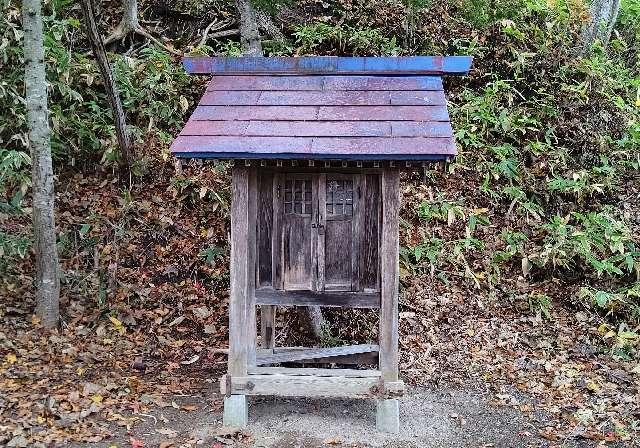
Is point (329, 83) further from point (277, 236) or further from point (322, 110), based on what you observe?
point (277, 236)

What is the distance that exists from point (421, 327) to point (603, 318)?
2.73 metres

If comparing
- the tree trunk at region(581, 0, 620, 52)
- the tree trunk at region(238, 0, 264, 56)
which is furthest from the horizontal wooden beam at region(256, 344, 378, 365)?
the tree trunk at region(581, 0, 620, 52)

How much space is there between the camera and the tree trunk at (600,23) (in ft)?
44.3

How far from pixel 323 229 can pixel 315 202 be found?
28 centimetres

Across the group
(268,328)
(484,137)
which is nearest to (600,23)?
(484,137)

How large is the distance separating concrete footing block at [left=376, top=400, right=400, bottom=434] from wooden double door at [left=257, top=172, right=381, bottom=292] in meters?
1.23

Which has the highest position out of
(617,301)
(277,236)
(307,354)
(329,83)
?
(329,83)

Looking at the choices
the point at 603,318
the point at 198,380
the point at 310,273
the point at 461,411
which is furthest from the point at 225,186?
the point at 603,318

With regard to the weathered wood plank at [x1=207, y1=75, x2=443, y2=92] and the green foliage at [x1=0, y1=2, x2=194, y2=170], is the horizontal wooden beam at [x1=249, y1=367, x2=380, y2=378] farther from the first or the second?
the green foliage at [x1=0, y1=2, x2=194, y2=170]

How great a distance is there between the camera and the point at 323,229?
602 cm

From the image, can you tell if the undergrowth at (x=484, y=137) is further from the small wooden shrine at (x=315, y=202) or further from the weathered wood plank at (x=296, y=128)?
the weathered wood plank at (x=296, y=128)

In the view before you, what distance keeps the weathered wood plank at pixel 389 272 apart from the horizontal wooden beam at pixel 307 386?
6.6 inches

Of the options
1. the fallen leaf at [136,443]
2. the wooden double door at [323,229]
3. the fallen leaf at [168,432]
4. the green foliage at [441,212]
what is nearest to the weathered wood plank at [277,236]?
the wooden double door at [323,229]

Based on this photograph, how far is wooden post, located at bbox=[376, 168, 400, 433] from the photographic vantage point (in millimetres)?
5891
